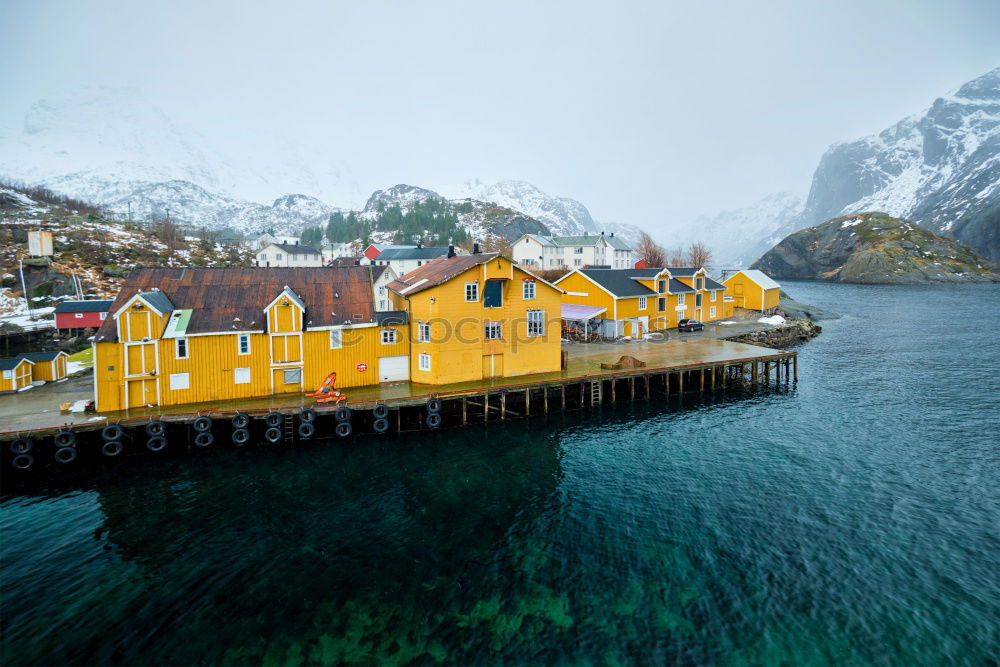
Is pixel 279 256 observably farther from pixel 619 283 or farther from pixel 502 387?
pixel 502 387

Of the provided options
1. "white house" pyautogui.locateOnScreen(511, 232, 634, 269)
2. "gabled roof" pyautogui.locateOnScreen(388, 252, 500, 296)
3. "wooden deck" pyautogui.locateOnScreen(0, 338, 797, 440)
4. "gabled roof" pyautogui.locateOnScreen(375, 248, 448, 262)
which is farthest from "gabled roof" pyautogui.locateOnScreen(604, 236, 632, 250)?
"gabled roof" pyautogui.locateOnScreen(388, 252, 500, 296)

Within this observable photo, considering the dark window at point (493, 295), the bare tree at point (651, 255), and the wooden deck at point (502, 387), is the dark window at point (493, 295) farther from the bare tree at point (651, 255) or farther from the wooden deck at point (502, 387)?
the bare tree at point (651, 255)

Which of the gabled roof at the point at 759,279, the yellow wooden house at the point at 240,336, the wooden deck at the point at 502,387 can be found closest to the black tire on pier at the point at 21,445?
the wooden deck at the point at 502,387

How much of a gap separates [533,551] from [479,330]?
18157 millimetres

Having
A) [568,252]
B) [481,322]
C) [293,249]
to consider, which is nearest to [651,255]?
[568,252]

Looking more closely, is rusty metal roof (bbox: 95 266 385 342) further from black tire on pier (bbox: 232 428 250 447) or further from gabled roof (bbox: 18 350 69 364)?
gabled roof (bbox: 18 350 69 364)

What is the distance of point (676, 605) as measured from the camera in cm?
1616

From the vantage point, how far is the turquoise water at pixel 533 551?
14.7 metres

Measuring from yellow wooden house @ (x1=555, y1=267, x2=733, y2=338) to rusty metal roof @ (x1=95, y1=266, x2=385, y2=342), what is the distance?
22.2 meters

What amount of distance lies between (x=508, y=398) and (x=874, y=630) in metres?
23.7

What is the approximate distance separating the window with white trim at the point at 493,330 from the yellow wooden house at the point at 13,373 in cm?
3023

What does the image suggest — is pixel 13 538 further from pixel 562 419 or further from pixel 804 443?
pixel 804 443

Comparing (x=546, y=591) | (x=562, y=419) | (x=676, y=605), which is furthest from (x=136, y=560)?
(x=562, y=419)

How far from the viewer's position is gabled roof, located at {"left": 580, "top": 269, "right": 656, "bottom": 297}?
53750mm
